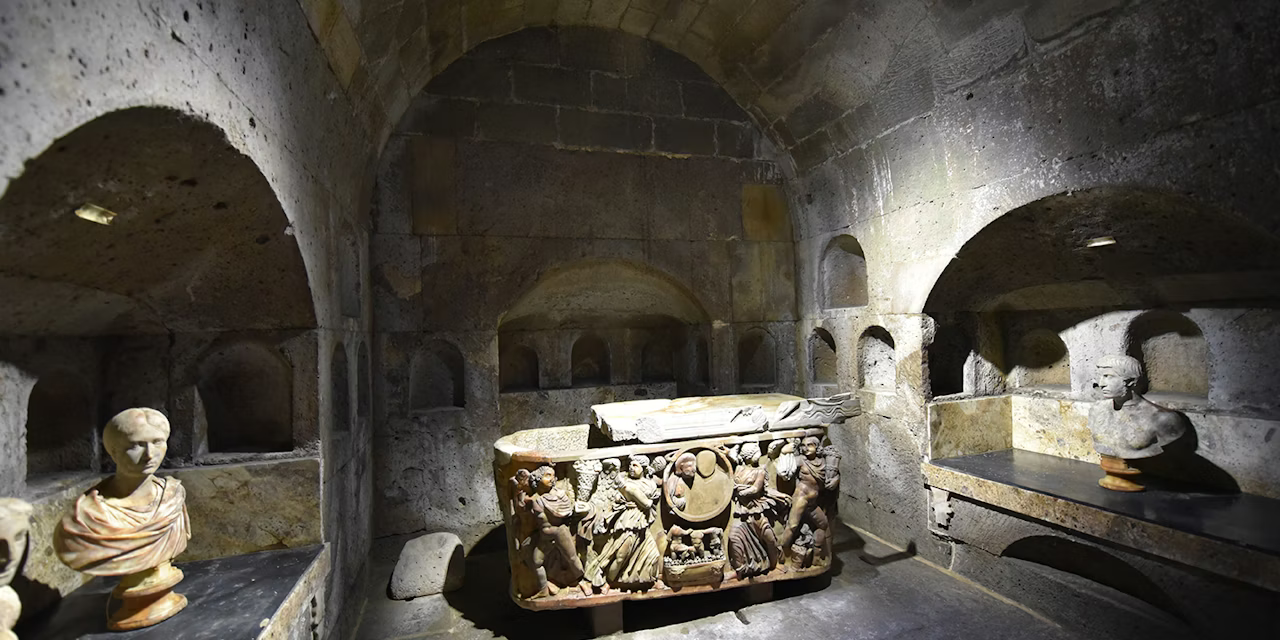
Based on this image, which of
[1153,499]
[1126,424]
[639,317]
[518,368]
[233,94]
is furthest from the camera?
[639,317]

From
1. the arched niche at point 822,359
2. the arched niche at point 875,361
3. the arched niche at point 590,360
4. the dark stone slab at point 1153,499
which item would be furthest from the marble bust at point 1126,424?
the arched niche at point 590,360

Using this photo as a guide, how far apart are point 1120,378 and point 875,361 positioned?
1.78 meters

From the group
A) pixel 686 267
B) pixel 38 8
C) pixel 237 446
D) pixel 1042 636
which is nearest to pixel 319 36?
pixel 38 8

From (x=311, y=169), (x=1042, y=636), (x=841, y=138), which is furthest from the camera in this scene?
(x=841, y=138)

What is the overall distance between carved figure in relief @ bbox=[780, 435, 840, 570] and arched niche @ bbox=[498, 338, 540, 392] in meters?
2.95

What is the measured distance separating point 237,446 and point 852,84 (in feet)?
15.7

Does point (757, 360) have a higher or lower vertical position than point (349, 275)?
lower

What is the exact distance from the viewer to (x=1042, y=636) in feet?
11.3

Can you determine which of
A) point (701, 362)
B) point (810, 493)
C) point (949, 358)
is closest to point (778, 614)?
point (810, 493)

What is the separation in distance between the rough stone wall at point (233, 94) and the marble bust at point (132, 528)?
0.54 m

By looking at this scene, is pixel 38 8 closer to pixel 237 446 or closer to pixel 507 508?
pixel 237 446

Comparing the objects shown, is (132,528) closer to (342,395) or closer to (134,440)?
(134,440)

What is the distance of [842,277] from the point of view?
5566mm

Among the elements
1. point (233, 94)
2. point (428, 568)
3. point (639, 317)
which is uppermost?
point (233, 94)
